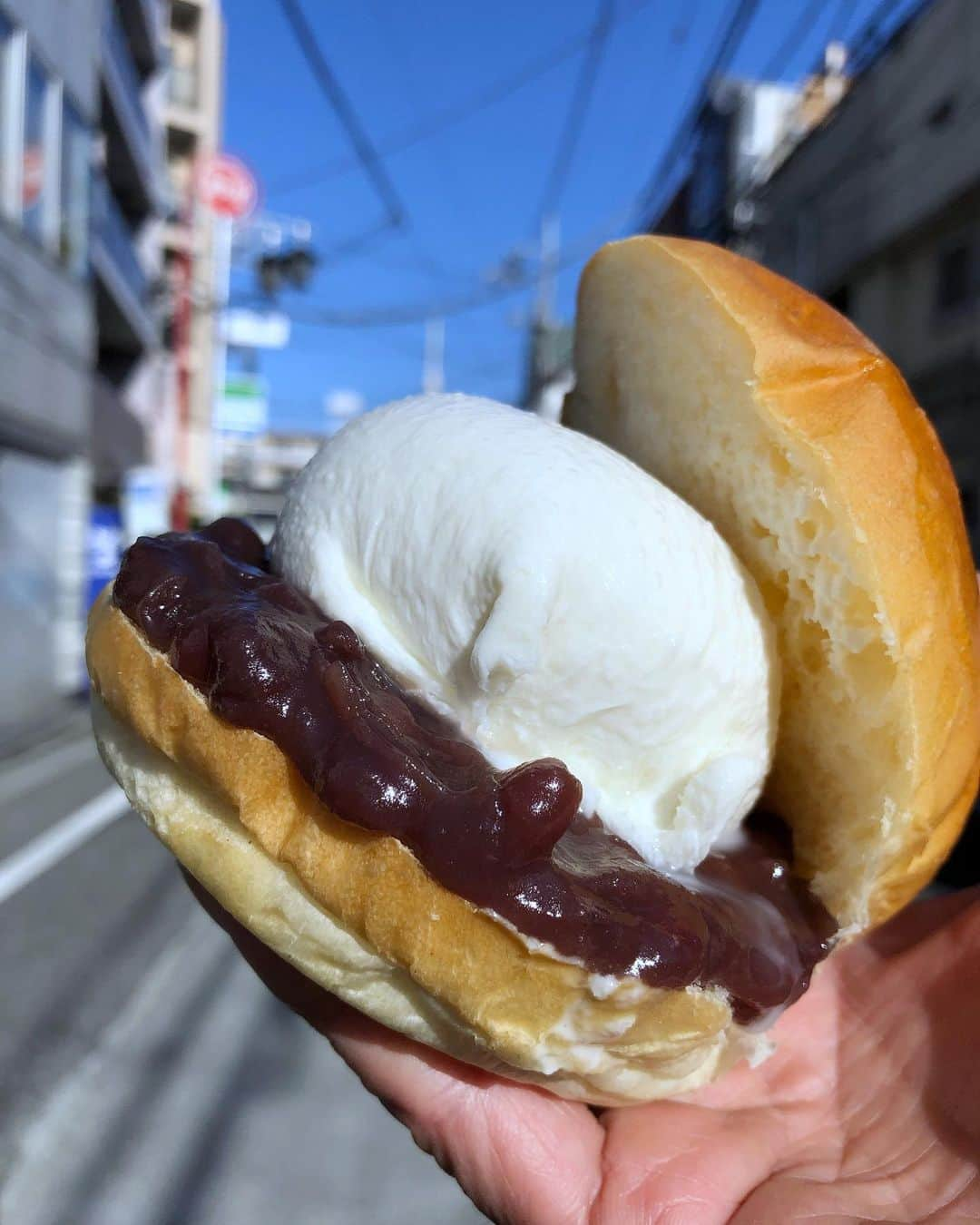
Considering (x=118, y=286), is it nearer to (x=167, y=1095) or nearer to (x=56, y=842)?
(x=56, y=842)

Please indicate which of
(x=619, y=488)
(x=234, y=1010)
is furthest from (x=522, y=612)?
(x=234, y=1010)

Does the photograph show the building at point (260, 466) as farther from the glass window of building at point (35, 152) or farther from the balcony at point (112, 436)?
the glass window of building at point (35, 152)

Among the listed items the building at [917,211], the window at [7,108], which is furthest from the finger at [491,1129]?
the window at [7,108]

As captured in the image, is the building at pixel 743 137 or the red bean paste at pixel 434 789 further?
the building at pixel 743 137

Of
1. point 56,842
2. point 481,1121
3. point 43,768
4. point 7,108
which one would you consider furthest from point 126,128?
point 481,1121

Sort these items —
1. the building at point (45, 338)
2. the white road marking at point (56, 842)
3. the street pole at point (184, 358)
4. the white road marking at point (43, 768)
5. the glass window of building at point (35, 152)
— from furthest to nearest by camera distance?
the street pole at point (184, 358) < the glass window of building at point (35, 152) < the building at point (45, 338) < the white road marking at point (43, 768) < the white road marking at point (56, 842)

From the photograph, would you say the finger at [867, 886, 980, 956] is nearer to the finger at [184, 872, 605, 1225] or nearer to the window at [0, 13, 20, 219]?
the finger at [184, 872, 605, 1225]

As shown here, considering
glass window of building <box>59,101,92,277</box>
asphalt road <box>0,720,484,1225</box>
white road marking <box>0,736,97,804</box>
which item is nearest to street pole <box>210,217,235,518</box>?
glass window of building <box>59,101,92,277</box>
